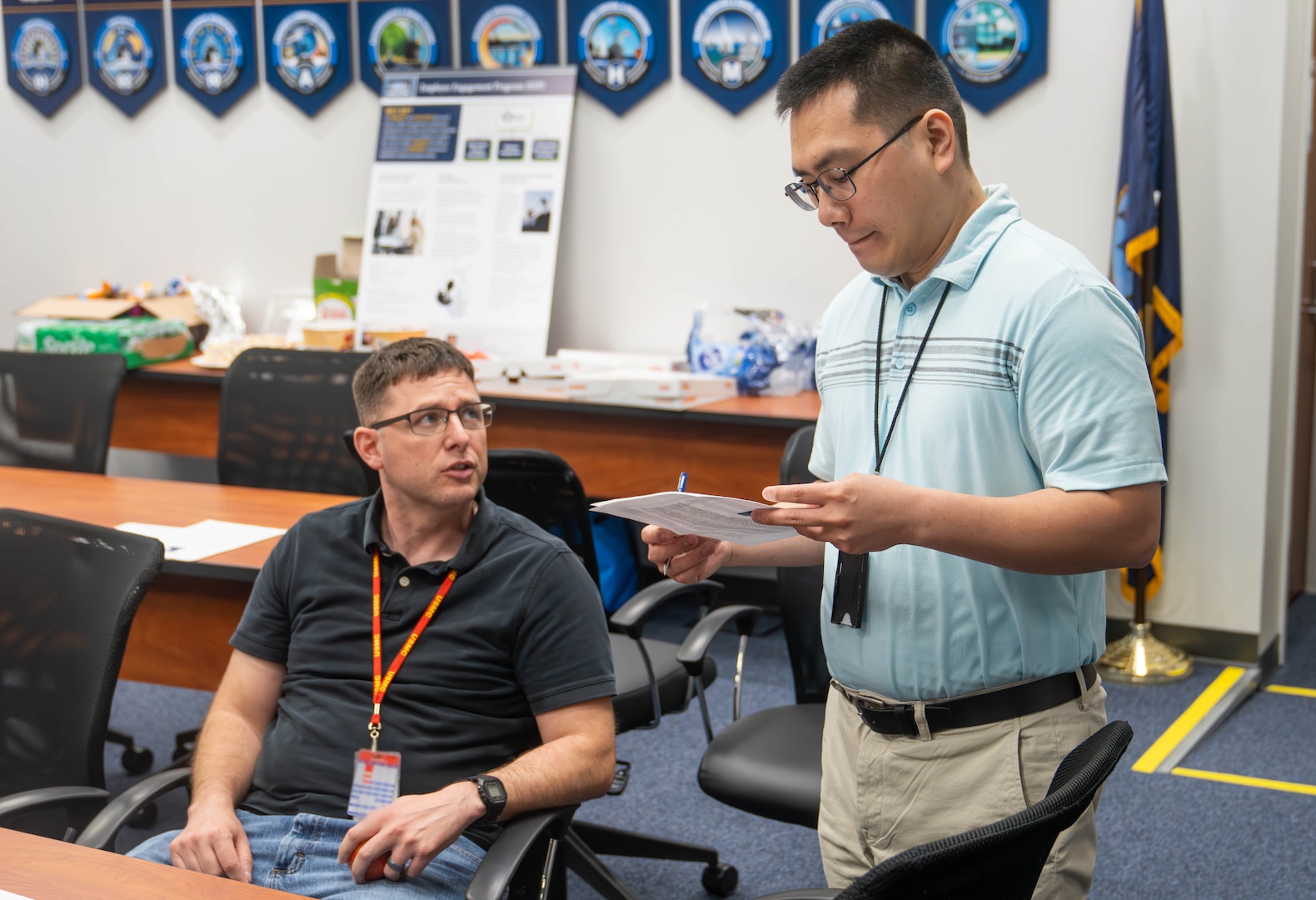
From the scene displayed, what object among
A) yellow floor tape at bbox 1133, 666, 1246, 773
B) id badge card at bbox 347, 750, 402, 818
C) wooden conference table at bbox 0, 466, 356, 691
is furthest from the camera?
yellow floor tape at bbox 1133, 666, 1246, 773

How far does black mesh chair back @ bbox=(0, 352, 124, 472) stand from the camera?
3.49 metres

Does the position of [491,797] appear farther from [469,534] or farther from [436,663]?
[469,534]

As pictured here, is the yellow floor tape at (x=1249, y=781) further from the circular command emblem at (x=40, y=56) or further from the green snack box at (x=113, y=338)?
the circular command emblem at (x=40, y=56)

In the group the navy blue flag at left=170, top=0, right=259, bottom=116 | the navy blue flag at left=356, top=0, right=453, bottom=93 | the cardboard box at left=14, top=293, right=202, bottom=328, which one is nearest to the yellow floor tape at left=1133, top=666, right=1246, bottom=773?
the navy blue flag at left=356, top=0, right=453, bottom=93

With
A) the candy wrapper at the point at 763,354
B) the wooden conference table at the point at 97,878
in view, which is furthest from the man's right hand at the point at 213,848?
the candy wrapper at the point at 763,354

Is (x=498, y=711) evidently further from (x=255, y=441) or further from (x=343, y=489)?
(x=255, y=441)

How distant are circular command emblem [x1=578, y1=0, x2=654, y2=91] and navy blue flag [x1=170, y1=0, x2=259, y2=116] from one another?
4.96ft

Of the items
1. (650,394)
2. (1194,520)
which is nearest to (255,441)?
(650,394)

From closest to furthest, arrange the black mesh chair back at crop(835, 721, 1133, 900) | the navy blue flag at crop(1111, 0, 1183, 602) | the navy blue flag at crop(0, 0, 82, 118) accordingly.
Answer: the black mesh chair back at crop(835, 721, 1133, 900) → the navy blue flag at crop(1111, 0, 1183, 602) → the navy blue flag at crop(0, 0, 82, 118)

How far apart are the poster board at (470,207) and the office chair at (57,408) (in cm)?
122

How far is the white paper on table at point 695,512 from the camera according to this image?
3.87ft

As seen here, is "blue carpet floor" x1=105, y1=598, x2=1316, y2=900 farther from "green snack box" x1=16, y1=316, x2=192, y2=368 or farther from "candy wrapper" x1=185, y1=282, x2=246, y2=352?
"candy wrapper" x1=185, y1=282, x2=246, y2=352

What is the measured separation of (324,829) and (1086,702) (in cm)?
104

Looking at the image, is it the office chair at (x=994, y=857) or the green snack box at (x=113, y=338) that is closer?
the office chair at (x=994, y=857)
